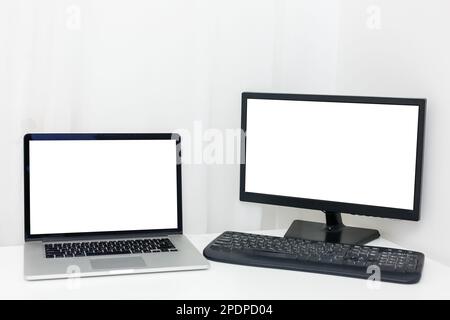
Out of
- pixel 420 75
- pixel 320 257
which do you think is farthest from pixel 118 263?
pixel 420 75

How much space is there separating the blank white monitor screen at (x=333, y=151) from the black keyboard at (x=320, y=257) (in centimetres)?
15

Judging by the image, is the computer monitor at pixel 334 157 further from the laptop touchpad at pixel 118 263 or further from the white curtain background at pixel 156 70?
the laptop touchpad at pixel 118 263

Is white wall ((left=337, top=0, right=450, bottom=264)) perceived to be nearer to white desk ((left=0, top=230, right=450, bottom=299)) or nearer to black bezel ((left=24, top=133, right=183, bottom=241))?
white desk ((left=0, top=230, right=450, bottom=299))

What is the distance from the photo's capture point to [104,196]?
1.52 metres

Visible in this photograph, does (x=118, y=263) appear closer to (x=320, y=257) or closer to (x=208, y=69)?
(x=320, y=257)

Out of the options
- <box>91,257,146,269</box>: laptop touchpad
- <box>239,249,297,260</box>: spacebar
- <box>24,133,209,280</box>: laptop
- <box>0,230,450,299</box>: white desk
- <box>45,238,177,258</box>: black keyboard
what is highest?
<box>24,133,209,280</box>: laptop

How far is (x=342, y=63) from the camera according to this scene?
1.76 metres

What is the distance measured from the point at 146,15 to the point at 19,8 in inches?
12.2

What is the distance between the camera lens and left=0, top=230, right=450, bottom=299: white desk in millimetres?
1198

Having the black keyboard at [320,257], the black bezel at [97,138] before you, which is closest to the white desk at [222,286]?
the black keyboard at [320,257]

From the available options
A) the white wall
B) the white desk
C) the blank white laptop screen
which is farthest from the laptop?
the white wall

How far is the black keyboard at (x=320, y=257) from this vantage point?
130 centimetres

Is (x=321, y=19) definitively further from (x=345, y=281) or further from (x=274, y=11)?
(x=345, y=281)
